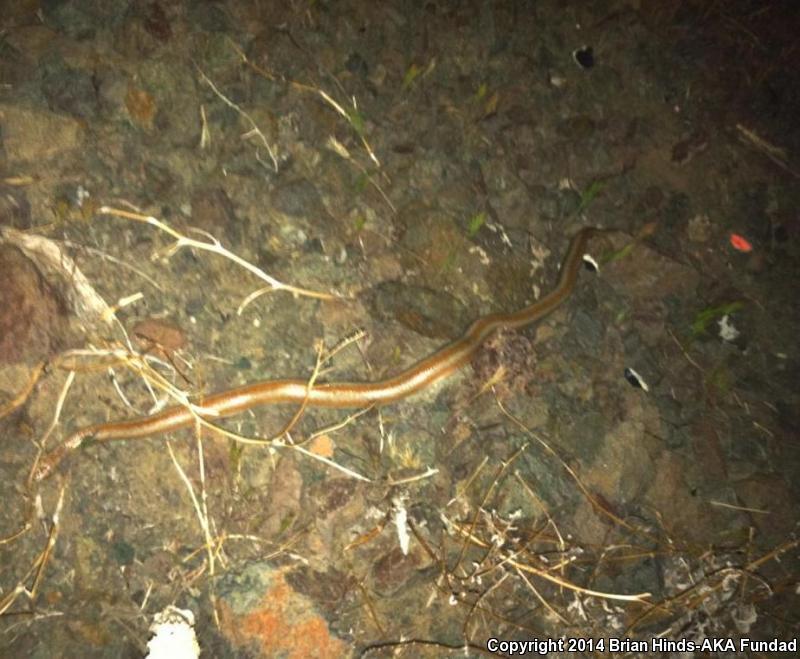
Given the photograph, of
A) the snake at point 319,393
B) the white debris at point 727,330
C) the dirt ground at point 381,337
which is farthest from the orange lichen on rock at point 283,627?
the white debris at point 727,330

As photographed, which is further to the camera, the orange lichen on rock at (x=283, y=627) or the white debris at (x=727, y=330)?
the white debris at (x=727, y=330)

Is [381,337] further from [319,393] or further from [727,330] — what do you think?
[727,330]

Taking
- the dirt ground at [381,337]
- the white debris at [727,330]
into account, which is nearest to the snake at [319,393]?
the dirt ground at [381,337]

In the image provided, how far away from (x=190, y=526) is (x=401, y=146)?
6.73ft

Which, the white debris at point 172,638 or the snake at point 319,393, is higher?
the snake at point 319,393

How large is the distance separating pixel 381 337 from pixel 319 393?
407 millimetres

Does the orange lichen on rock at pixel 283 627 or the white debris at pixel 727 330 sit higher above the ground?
the white debris at pixel 727 330

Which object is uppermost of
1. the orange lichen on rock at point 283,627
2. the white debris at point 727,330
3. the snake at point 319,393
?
the snake at point 319,393

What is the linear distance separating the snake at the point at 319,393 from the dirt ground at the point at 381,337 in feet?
0.19

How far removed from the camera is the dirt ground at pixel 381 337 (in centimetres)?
218

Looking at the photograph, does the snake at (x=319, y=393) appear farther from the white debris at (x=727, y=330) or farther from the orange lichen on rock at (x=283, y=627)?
the white debris at (x=727, y=330)

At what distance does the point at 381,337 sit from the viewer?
2.56 metres

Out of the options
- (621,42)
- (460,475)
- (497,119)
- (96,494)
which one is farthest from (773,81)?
(96,494)

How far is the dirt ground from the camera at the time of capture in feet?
7.16
